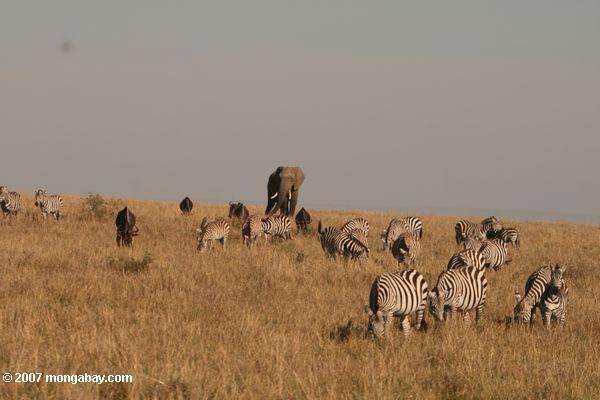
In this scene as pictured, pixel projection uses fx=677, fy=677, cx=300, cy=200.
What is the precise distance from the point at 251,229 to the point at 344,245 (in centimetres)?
459

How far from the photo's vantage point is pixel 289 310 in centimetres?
1158

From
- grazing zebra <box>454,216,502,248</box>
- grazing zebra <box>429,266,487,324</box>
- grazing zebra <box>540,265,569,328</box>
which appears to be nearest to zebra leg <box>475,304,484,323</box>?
grazing zebra <box>429,266,487,324</box>

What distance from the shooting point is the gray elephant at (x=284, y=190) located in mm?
37125

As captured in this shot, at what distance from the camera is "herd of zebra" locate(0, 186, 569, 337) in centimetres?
1012

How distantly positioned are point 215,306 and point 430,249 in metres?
12.5

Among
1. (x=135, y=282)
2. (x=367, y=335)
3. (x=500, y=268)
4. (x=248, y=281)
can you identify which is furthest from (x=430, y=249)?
(x=367, y=335)

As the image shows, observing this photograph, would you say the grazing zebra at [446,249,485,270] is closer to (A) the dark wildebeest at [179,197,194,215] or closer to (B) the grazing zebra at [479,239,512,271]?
(B) the grazing zebra at [479,239,512,271]

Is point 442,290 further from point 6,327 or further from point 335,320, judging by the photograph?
point 6,327

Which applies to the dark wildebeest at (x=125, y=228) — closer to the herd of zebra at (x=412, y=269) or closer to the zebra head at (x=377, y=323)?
the herd of zebra at (x=412, y=269)

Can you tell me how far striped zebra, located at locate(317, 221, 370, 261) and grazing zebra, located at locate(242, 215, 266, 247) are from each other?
2.67 meters

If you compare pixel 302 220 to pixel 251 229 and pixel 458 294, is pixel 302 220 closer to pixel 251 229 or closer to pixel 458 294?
pixel 251 229

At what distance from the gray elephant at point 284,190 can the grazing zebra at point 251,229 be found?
13177 millimetres

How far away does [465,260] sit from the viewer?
1498 centimetres

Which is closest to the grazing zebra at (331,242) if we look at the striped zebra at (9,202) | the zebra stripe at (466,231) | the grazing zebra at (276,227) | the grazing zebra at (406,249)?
the grazing zebra at (406,249)
